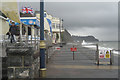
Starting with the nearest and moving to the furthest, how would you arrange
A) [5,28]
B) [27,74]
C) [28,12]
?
[27,74]
[5,28]
[28,12]

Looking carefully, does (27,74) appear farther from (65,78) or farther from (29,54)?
(65,78)

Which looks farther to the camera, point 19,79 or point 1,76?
point 1,76

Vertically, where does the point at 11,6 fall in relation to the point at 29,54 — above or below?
above

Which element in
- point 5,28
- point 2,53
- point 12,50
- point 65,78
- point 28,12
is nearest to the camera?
point 12,50

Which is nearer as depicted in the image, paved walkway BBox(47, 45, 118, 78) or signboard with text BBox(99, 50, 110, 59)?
paved walkway BBox(47, 45, 118, 78)

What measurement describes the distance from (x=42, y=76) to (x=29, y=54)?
173 centimetres

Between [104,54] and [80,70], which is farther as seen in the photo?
[104,54]

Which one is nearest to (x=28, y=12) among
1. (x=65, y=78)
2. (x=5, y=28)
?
(x=5, y=28)

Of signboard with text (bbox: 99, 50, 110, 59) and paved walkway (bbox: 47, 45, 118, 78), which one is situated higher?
signboard with text (bbox: 99, 50, 110, 59)

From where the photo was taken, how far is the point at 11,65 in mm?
5914

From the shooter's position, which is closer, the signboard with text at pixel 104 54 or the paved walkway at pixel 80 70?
the paved walkway at pixel 80 70

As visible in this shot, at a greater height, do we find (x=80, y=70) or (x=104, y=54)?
(x=104, y=54)

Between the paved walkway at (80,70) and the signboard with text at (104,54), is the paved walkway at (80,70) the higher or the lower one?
the lower one

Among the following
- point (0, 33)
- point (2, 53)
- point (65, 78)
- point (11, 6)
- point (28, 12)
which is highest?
point (28, 12)
